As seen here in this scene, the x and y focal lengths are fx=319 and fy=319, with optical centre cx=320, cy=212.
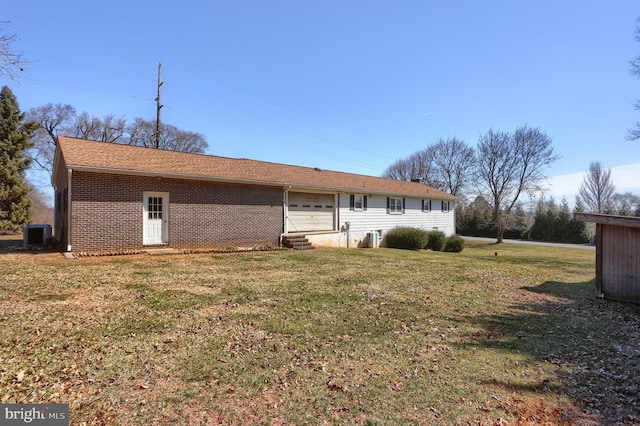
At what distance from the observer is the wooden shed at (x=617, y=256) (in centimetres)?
795

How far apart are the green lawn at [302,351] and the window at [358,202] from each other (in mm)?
11454

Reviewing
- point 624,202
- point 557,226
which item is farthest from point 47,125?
point 624,202

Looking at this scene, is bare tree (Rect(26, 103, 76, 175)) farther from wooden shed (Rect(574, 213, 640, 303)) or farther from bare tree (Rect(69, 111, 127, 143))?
wooden shed (Rect(574, 213, 640, 303))

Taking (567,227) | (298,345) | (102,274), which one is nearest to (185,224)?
(102,274)

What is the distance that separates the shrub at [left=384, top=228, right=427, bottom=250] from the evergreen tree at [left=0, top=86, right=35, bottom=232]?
25215mm

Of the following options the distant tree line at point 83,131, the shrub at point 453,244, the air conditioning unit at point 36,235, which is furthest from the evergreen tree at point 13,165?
the shrub at point 453,244

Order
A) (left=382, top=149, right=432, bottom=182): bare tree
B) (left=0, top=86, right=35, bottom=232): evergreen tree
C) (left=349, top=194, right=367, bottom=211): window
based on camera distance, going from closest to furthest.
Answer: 1. (left=349, top=194, right=367, bottom=211): window
2. (left=0, top=86, right=35, bottom=232): evergreen tree
3. (left=382, top=149, right=432, bottom=182): bare tree

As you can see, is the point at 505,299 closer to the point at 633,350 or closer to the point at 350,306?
the point at 633,350

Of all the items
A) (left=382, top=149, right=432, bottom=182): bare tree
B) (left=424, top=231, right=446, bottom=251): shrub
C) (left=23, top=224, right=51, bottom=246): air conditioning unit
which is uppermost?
(left=382, top=149, right=432, bottom=182): bare tree

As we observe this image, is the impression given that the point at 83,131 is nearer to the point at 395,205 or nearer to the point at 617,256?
the point at 395,205

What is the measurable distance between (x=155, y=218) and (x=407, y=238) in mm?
14365

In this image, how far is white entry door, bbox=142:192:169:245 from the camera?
39.8ft

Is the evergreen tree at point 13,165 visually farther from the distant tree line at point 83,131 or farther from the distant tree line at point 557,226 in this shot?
the distant tree line at point 557,226
